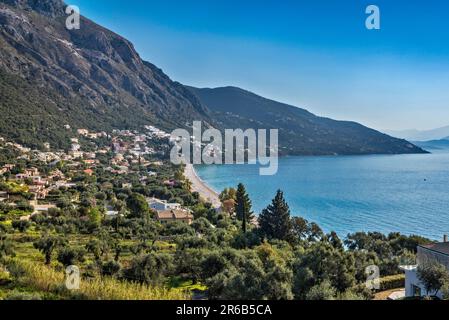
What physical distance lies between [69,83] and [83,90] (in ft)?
12.4

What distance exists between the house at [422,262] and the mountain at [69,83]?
54103 mm

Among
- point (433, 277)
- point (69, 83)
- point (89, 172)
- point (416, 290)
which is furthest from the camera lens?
point (69, 83)

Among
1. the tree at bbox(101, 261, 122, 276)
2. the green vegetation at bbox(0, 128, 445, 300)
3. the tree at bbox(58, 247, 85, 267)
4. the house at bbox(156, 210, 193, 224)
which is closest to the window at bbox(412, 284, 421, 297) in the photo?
the green vegetation at bbox(0, 128, 445, 300)

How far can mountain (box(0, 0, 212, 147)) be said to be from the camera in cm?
6746

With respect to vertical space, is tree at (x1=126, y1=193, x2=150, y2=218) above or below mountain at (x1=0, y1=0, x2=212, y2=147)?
below

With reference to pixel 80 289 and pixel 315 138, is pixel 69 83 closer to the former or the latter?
pixel 80 289

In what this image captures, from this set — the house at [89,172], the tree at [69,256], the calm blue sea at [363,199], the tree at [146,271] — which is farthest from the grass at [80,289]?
the house at [89,172]

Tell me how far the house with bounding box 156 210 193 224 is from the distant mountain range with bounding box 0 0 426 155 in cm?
3363

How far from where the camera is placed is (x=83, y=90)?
9938 centimetres

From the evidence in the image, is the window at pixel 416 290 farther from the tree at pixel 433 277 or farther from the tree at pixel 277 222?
the tree at pixel 277 222

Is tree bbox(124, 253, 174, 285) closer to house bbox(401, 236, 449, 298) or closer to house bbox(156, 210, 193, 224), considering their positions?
house bbox(401, 236, 449, 298)

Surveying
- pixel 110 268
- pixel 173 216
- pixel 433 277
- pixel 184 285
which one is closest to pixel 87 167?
pixel 173 216

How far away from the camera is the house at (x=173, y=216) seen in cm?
2942
